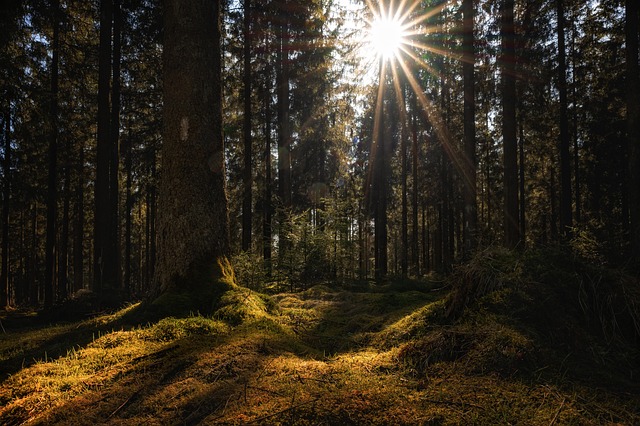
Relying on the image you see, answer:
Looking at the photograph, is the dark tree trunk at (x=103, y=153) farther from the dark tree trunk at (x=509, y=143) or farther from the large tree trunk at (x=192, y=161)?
the dark tree trunk at (x=509, y=143)

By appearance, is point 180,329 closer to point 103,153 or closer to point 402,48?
point 103,153

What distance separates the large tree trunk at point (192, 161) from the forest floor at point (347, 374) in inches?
47.2

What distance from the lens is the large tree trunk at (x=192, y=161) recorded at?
5.61 metres

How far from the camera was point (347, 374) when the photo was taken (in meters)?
3.00

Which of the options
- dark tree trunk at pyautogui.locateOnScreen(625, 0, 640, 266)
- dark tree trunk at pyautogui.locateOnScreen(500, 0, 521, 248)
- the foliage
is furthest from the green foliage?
dark tree trunk at pyautogui.locateOnScreen(625, 0, 640, 266)

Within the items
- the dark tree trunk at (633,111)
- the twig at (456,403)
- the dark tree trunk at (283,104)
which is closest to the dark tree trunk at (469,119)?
the dark tree trunk at (633,111)

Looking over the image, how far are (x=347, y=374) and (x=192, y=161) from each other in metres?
4.18

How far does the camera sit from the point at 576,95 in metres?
20.7

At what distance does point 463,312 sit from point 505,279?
0.54 metres

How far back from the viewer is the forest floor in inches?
90.0

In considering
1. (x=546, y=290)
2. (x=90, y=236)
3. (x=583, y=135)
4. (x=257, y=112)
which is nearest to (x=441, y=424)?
(x=546, y=290)

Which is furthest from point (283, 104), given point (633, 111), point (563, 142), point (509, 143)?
point (633, 111)

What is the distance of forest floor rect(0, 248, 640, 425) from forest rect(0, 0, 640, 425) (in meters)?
0.02

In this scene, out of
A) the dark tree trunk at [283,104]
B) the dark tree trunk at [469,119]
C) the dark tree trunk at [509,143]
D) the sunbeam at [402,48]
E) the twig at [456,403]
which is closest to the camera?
the twig at [456,403]
